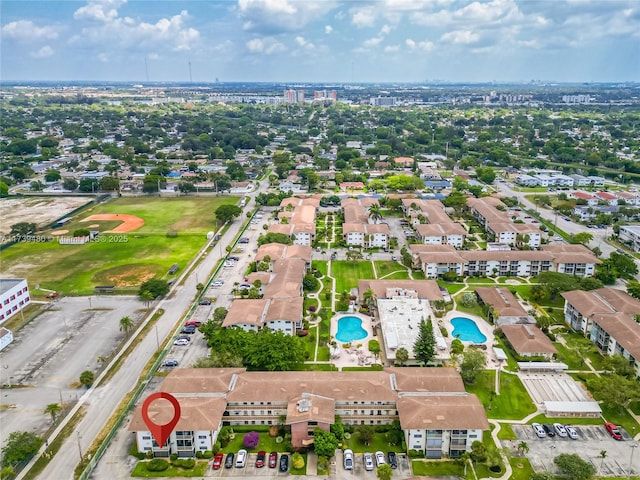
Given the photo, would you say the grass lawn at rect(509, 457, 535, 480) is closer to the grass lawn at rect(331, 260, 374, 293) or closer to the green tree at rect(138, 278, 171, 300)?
the grass lawn at rect(331, 260, 374, 293)

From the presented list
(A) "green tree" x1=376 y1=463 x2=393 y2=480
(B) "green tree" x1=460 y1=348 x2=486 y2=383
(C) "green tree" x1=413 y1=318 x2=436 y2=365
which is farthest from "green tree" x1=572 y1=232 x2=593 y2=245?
(A) "green tree" x1=376 y1=463 x2=393 y2=480

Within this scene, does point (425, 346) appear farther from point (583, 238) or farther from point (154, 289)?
point (583, 238)

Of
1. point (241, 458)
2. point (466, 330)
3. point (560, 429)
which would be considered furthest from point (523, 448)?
point (241, 458)

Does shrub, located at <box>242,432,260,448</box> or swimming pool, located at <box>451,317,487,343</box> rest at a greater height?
swimming pool, located at <box>451,317,487,343</box>

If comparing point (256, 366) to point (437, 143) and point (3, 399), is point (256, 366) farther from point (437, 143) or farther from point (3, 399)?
point (437, 143)

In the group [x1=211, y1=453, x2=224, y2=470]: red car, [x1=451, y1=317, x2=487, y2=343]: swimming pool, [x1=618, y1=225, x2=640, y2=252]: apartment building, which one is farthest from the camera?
[x1=618, y1=225, x2=640, y2=252]: apartment building

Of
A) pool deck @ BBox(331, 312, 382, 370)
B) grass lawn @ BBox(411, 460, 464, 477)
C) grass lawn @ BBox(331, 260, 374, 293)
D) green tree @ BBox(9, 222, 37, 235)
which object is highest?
green tree @ BBox(9, 222, 37, 235)

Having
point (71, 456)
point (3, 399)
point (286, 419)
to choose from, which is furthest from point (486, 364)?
point (3, 399)
